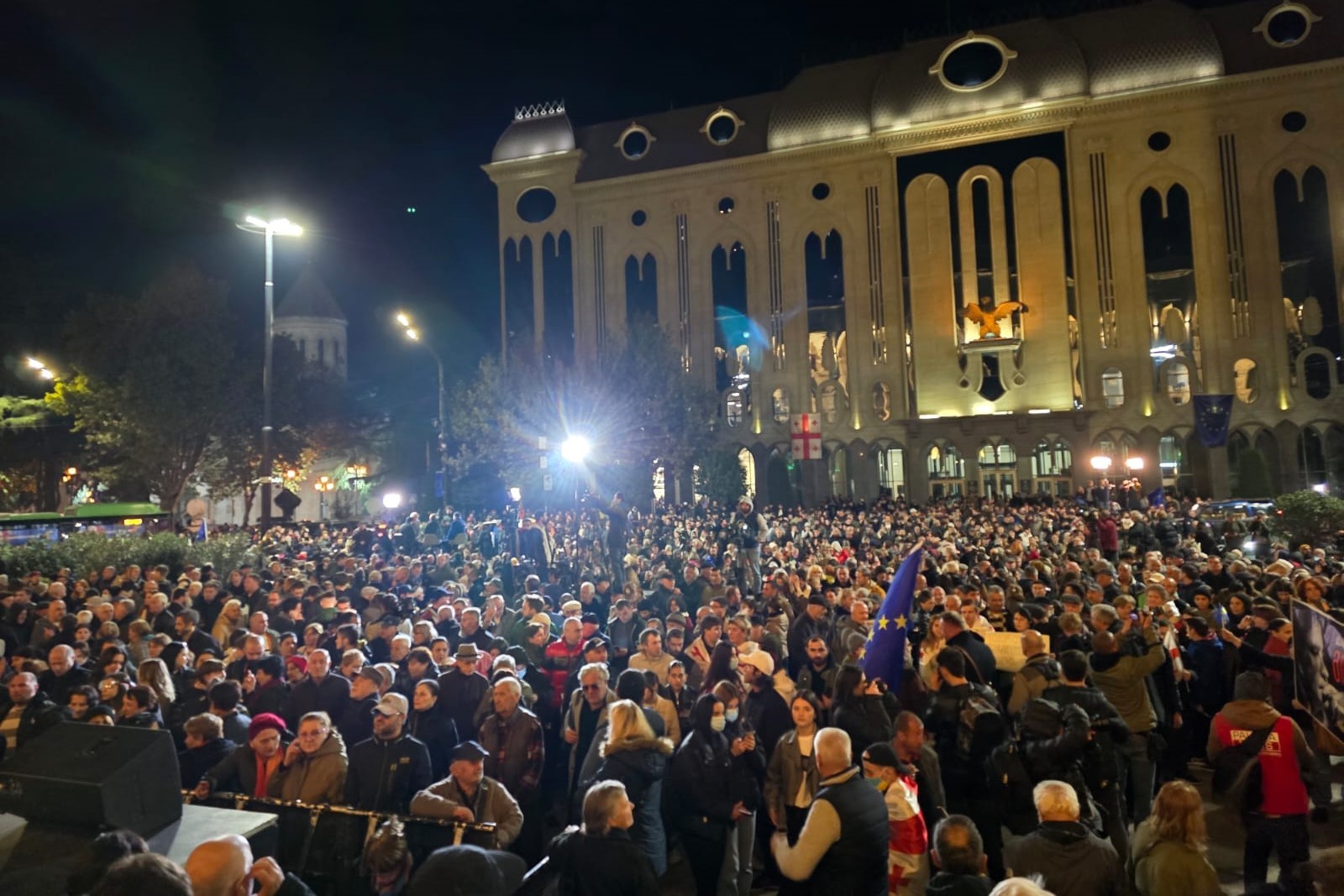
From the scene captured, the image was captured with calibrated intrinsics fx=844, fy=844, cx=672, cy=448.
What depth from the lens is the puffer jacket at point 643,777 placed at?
479cm

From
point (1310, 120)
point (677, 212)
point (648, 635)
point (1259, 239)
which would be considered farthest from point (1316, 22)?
point (648, 635)

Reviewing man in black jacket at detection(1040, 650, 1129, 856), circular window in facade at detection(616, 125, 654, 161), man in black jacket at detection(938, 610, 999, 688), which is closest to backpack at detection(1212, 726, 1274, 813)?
man in black jacket at detection(1040, 650, 1129, 856)

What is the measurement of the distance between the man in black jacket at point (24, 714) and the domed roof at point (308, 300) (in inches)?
2187

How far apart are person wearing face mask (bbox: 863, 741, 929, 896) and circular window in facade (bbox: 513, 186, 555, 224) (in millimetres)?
43215

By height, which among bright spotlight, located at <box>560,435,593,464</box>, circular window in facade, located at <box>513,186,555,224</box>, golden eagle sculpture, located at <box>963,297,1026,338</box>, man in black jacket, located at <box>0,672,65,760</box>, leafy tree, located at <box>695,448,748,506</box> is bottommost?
man in black jacket, located at <box>0,672,65,760</box>

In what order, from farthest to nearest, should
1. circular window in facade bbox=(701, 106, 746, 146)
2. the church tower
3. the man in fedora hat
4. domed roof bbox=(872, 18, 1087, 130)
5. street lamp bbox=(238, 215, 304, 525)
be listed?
1. the church tower
2. circular window in facade bbox=(701, 106, 746, 146)
3. domed roof bbox=(872, 18, 1087, 130)
4. street lamp bbox=(238, 215, 304, 525)
5. the man in fedora hat

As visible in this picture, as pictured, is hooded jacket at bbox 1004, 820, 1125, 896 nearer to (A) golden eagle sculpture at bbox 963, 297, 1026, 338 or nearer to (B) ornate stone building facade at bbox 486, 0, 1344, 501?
(B) ornate stone building facade at bbox 486, 0, 1344, 501

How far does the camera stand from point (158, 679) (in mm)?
7059

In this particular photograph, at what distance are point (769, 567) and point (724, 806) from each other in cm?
1081

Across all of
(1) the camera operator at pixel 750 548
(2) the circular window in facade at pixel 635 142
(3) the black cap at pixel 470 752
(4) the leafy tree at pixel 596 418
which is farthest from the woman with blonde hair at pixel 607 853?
(2) the circular window in facade at pixel 635 142

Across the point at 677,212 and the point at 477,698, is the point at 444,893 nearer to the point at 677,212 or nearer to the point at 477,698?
the point at 477,698

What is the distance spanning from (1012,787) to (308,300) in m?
60.7

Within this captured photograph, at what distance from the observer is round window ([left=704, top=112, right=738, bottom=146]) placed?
140ft

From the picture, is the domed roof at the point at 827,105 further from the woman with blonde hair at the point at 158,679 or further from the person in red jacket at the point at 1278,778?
the woman with blonde hair at the point at 158,679
